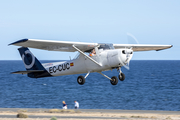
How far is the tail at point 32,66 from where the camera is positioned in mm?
24438

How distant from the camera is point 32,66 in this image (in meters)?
26.1

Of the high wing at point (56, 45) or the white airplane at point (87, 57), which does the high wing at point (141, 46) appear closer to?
the white airplane at point (87, 57)

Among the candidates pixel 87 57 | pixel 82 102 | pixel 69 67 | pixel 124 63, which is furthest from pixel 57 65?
pixel 82 102

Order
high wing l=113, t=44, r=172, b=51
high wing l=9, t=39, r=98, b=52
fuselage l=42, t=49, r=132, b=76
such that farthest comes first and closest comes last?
high wing l=113, t=44, r=172, b=51, high wing l=9, t=39, r=98, b=52, fuselage l=42, t=49, r=132, b=76

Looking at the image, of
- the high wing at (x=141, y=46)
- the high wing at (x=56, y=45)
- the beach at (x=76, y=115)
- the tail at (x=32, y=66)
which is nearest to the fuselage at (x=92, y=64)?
the high wing at (x=56, y=45)

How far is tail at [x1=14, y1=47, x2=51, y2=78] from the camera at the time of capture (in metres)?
24.4

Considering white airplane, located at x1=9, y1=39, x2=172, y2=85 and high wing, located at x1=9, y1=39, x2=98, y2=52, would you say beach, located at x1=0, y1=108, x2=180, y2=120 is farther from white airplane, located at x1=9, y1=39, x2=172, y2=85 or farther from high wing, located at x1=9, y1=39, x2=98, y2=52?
high wing, located at x1=9, y1=39, x2=98, y2=52

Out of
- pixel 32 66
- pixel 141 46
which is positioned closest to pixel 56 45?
pixel 32 66

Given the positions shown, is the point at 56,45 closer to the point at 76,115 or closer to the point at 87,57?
the point at 87,57

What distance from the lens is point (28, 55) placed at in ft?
87.8

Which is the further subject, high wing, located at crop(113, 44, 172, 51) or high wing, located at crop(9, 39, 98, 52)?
high wing, located at crop(113, 44, 172, 51)

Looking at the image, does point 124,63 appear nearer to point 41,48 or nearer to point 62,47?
point 62,47

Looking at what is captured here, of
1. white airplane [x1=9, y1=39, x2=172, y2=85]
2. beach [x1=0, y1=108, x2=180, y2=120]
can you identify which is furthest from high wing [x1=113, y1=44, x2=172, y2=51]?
beach [x1=0, y1=108, x2=180, y2=120]

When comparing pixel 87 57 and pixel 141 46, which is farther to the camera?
pixel 141 46
